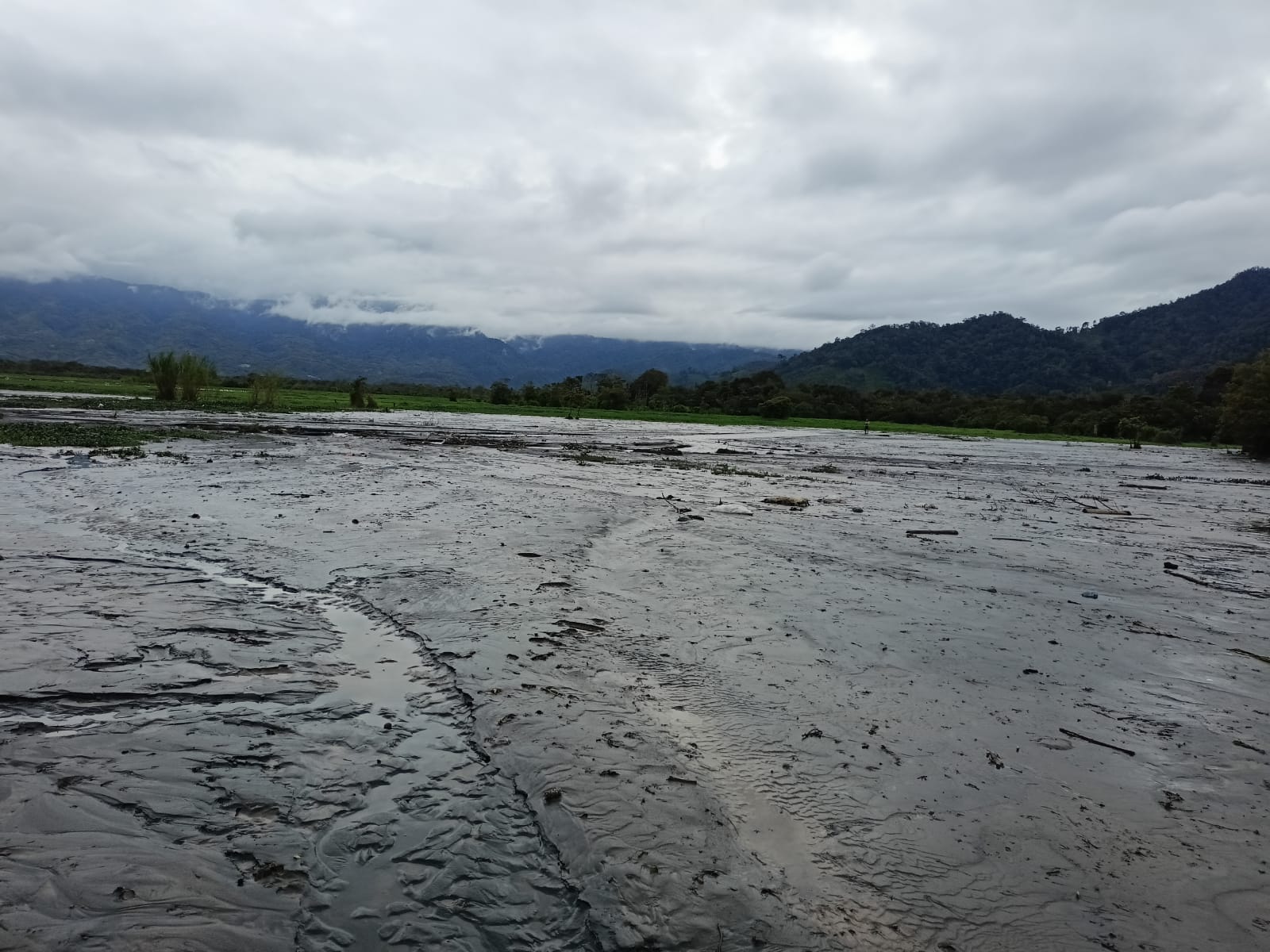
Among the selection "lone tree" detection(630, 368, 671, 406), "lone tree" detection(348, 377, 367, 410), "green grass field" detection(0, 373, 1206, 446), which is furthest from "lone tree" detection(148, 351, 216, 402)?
"lone tree" detection(630, 368, 671, 406)

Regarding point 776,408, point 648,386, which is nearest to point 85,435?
point 776,408

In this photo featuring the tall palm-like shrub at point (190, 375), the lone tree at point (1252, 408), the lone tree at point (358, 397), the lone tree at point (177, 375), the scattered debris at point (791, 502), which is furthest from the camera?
the lone tree at point (358, 397)

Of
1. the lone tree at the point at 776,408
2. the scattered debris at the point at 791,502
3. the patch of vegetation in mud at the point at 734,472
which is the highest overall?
the lone tree at the point at 776,408

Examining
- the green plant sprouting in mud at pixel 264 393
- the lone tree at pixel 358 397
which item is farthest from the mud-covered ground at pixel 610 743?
the lone tree at pixel 358 397

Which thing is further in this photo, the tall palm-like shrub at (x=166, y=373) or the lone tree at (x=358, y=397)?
the lone tree at (x=358, y=397)

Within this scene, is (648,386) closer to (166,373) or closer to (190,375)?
(190,375)

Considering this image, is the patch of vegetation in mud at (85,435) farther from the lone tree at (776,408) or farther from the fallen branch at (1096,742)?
the lone tree at (776,408)

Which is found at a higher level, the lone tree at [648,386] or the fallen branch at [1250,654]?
the lone tree at [648,386]

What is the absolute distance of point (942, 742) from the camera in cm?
587

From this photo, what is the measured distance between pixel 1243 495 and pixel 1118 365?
20254 cm

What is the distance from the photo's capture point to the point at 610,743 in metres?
5.53

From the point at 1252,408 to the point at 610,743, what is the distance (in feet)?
217

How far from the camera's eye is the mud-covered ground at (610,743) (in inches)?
147

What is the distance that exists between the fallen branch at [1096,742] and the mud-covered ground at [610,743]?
4 cm
